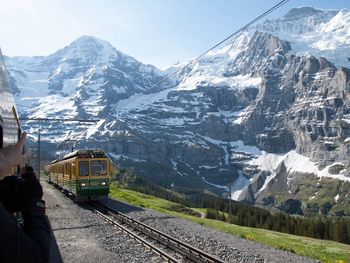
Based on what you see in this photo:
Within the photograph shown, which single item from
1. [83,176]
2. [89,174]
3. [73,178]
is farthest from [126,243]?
[73,178]

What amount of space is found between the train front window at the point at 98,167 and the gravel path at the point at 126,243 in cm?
814

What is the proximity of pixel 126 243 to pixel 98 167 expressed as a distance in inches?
694

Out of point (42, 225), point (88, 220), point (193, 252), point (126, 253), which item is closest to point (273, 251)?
point (193, 252)

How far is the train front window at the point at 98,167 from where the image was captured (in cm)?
3544

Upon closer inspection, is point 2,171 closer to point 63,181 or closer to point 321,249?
point 321,249

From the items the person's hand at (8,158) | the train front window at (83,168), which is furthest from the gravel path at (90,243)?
the person's hand at (8,158)

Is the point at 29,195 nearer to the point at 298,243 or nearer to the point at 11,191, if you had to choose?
the point at 11,191

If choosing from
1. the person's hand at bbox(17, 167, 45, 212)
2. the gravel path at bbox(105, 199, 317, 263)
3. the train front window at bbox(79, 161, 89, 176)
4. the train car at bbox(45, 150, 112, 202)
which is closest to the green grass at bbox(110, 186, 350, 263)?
the gravel path at bbox(105, 199, 317, 263)

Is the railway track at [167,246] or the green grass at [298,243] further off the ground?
the railway track at [167,246]

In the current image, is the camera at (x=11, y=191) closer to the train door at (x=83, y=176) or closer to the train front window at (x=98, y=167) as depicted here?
the train door at (x=83, y=176)

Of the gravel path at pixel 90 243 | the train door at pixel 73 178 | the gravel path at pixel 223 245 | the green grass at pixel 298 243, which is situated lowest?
the green grass at pixel 298 243

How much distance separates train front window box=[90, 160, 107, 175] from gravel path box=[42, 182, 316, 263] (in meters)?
8.14

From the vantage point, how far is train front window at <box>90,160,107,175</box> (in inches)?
1395

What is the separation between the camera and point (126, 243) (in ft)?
61.6
